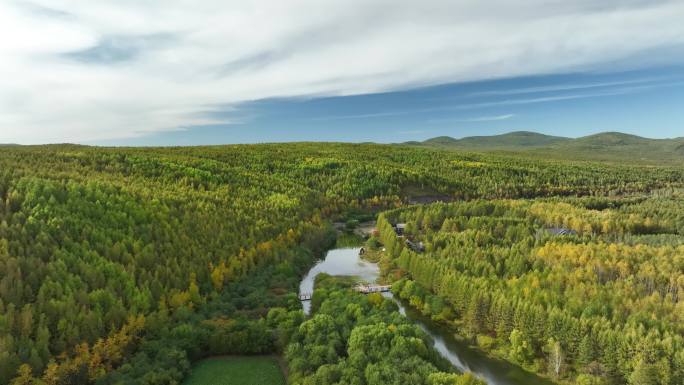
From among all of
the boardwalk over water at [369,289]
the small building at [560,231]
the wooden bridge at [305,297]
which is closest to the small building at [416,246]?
the boardwalk over water at [369,289]

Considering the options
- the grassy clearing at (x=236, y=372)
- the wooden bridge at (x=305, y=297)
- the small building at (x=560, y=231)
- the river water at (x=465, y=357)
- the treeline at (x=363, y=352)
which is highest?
the small building at (x=560, y=231)

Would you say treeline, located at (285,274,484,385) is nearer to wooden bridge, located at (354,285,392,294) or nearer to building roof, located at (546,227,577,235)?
wooden bridge, located at (354,285,392,294)

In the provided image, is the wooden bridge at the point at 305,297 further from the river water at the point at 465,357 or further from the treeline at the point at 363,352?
the treeline at the point at 363,352

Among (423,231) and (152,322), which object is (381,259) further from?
(152,322)

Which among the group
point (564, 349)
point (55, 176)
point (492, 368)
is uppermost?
point (55, 176)

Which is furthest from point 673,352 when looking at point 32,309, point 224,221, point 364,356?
point 224,221

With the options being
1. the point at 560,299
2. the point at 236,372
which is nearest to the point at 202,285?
the point at 236,372
